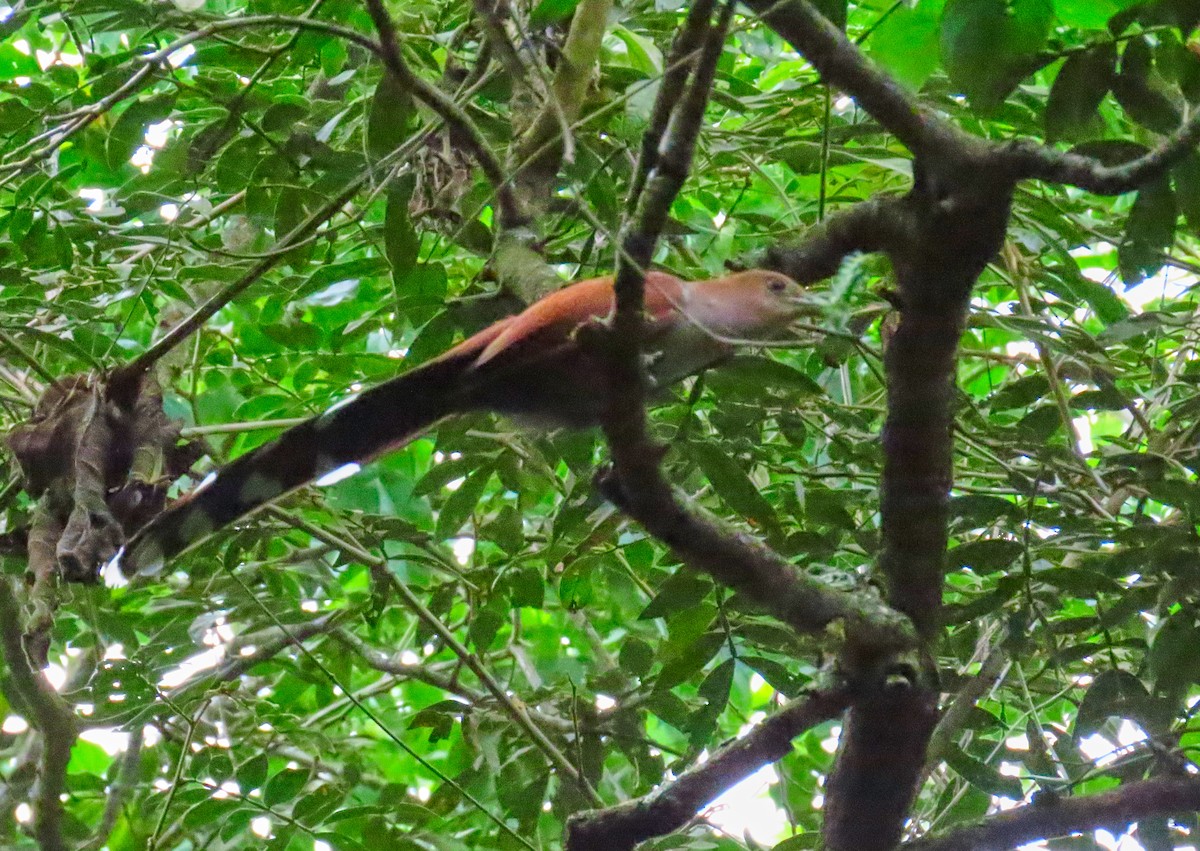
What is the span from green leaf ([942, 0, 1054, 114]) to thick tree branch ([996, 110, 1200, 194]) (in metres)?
Result: 0.19

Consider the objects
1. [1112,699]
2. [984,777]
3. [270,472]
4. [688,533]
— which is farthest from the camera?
[270,472]

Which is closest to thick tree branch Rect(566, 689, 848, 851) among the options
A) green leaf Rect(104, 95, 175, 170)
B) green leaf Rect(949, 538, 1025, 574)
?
green leaf Rect(949, 538, 1025, 574)

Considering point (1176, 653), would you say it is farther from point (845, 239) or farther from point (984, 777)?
point (845, 239)

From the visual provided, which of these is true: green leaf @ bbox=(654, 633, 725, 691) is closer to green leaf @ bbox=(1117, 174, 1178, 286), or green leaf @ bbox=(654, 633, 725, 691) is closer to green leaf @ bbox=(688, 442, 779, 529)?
green leaf @ bbox=(688, 442, 779, 529)

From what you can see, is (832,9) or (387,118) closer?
(832,9)

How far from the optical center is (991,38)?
5.64 ft

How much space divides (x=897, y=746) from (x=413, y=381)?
1142 mm

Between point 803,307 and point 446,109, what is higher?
point 446,109

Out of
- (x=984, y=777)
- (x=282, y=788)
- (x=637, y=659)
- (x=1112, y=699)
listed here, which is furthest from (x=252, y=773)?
(x=1112, y=699)

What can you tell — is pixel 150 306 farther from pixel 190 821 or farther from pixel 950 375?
pixel 950 375

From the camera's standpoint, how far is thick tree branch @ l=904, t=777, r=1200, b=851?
1987 millimetres

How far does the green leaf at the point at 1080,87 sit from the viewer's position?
1801 mm

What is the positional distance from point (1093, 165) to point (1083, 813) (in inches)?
43.1

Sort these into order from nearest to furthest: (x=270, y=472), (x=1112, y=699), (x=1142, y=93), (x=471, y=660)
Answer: (x=1142, y=93)
(x=1112, y=699)
(x=270, y=472)
(x=471, y=660)
